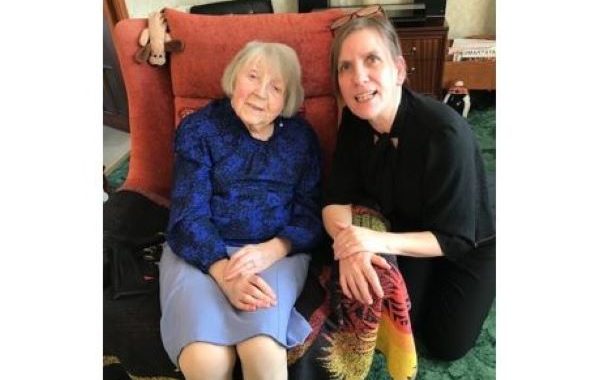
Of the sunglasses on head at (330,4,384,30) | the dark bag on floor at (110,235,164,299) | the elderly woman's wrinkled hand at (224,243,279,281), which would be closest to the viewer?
the elderly woman's wrinkled hand at (224,243,279,281)

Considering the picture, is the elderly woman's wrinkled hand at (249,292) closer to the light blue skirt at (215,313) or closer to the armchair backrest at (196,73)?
the light blue skirt at (215,313)

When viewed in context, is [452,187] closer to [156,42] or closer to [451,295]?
[451,295]

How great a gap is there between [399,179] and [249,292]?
0.44m

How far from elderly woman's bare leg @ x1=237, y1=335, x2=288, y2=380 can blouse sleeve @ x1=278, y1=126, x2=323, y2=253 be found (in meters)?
0.28

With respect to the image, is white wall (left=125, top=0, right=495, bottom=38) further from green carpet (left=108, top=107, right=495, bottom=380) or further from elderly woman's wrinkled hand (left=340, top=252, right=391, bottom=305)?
elderly woman's wrinkled hand (left=340, top=252, right=391, bottom=305)

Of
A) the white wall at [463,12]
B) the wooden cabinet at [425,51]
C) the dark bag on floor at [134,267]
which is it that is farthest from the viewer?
the white wall at [463,12]

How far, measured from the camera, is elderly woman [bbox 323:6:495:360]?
1144 mm

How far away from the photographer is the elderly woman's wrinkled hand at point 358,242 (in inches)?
A: 44.6

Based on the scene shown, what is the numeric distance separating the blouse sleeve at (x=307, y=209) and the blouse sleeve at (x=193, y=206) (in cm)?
19

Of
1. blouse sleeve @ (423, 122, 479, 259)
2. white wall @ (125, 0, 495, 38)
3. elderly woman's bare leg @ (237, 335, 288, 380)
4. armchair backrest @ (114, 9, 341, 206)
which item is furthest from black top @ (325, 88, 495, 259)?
white wall @ (125, 0, 495, 38)

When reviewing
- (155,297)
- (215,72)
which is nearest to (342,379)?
(155,297)

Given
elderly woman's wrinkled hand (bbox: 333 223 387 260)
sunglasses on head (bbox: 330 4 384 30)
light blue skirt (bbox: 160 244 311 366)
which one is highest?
sunglasses on head (bbox: 330 4 384 30)

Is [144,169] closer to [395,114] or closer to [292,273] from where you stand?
[292,273]

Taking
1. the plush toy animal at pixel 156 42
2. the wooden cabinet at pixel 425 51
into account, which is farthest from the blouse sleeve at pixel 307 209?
the wooden cabinet at pixel 425 51
